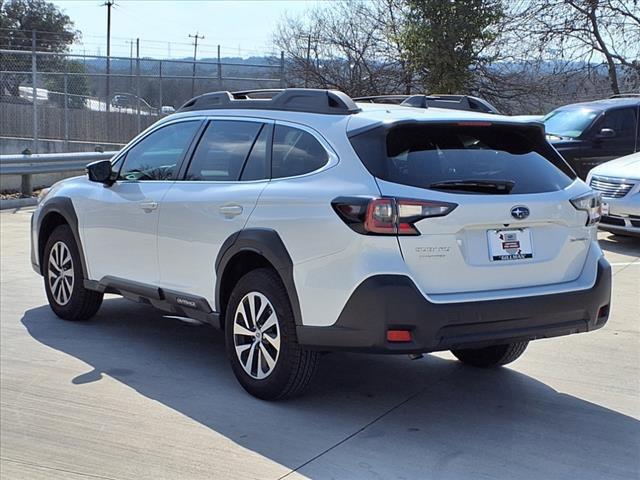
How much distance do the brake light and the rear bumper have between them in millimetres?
247

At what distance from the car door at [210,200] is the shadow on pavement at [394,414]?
655 mm

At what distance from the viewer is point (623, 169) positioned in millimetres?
10812

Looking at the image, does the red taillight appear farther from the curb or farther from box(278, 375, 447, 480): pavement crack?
the curb

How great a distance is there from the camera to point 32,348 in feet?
21.2

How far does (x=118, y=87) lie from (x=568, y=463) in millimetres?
21293

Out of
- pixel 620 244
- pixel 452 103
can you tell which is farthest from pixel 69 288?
pixel 620 244

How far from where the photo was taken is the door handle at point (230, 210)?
534cm

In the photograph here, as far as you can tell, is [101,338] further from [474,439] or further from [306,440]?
[474,439]

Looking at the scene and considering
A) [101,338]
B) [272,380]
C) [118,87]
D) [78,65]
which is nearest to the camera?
[272,380]

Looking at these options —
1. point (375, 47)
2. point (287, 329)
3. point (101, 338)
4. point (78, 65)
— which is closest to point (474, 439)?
point (287, 329)

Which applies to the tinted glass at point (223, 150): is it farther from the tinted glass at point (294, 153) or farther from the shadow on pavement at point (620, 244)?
the shadow on pavement at point (620, 244)

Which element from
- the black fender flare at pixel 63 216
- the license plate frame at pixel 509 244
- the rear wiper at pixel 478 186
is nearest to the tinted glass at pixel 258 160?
the rear wiper at pixel 478 186

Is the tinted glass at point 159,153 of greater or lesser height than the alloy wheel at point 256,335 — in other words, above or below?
above

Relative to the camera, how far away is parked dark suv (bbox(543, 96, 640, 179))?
13.1 m
